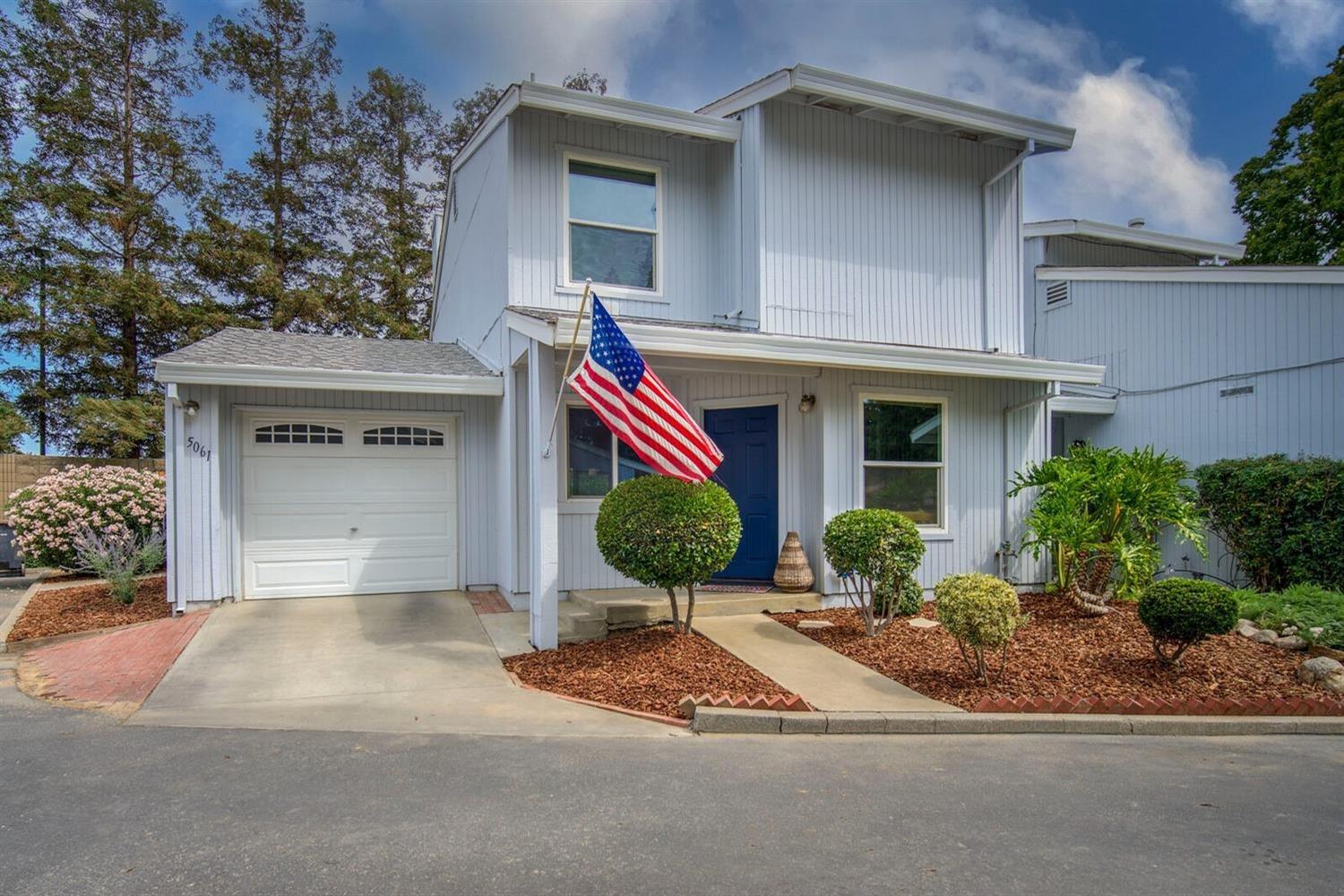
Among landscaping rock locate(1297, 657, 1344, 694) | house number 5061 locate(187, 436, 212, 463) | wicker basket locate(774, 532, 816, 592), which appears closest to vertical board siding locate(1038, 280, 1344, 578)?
landscaping rock locate(1297, 657, 1344, 694)

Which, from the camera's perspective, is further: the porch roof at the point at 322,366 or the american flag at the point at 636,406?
the porch roof at the point at 322,366

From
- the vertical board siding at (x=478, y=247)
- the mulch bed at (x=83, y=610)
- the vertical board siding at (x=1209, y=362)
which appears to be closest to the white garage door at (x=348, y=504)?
the mulch bed at (x=83, y=610)

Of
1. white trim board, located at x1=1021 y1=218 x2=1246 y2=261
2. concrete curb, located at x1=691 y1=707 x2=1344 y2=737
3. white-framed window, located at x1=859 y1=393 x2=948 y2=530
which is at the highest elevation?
white trim board, located at x1=1021 y1=218 x2=1246 y2=261

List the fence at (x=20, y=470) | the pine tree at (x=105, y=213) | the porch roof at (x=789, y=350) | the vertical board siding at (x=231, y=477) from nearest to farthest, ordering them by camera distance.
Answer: the porch roof at (x=789, y=350), the vertical board siding at (x=231, y=477), the fence at (x=20, y=470), the pine tree at (x=105, y=213)

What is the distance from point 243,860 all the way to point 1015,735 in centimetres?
466

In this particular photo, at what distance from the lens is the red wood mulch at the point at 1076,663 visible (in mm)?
5879

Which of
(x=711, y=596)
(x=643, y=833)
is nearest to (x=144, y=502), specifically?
(x=711, y=596)

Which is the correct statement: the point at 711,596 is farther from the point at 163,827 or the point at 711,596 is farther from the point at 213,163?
the point at 213,163

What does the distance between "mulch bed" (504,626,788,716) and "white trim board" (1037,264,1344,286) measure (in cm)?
928

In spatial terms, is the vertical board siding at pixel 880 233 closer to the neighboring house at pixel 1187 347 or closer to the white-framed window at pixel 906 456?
the white-framed window at pixel 906 456

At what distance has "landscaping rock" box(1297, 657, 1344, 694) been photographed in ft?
19.8

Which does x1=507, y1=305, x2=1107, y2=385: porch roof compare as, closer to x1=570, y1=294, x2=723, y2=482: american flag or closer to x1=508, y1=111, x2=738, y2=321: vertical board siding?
x1=508, y1=111, x2=738, y2=321: vertical board siding

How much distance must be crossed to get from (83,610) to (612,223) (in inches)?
298

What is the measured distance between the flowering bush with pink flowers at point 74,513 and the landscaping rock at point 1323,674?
13.1m
